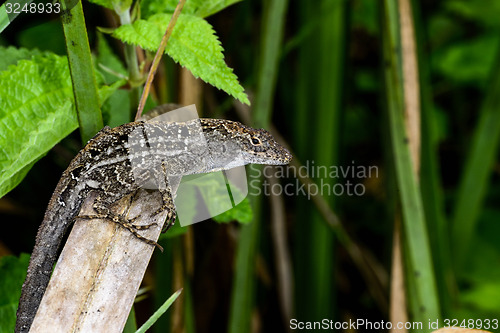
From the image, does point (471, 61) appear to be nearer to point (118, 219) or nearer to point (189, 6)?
point (189, 6)

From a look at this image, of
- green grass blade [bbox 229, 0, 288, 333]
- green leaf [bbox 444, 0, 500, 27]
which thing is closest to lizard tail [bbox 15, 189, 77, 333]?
green grass blade [bbox 229, 0, 288, 333]

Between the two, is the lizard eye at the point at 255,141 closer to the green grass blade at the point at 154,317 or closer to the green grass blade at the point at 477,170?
the green grass blade at the point at 154,317

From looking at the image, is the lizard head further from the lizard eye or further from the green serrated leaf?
the green serrated leaf

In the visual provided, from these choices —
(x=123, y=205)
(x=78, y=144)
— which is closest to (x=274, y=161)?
(x=123, y=205)

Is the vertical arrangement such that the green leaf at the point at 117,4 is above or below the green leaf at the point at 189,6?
Answer: above

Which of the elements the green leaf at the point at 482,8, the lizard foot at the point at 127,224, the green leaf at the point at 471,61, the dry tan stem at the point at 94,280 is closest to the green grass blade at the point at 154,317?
the dry tan stem at the point at 94,280

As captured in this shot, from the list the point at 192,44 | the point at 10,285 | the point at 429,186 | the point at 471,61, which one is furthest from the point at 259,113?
the point at 471,61
